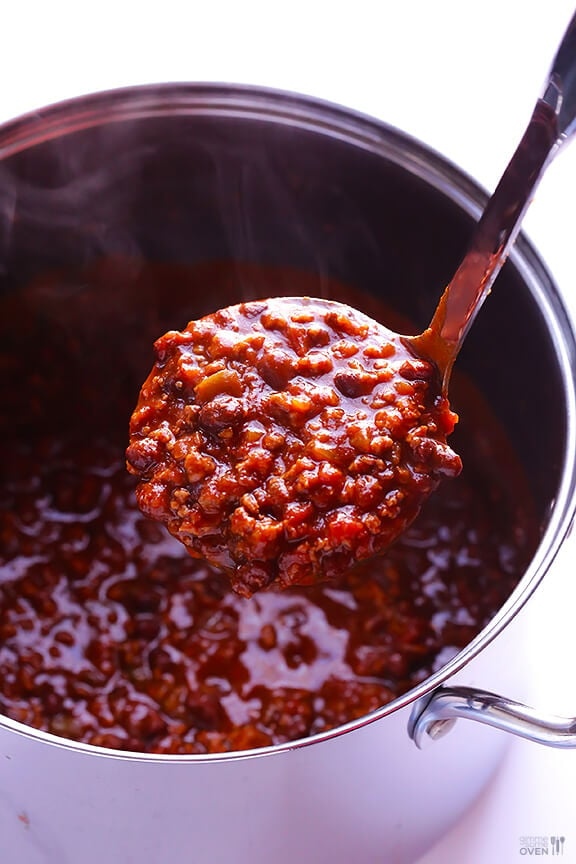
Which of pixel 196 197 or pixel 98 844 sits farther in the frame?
pixel 196 197

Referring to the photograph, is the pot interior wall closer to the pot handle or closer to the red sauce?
the red sauce

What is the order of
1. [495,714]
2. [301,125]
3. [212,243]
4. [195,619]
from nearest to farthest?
1. [495,714]
2. [301,125]
3. [195,619]
4. [212,243]

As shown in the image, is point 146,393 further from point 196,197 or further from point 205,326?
point 196,197

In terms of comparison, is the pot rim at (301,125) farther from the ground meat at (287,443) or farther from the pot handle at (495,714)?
the pot handle at (495,714)

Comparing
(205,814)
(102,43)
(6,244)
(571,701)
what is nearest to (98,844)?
(205,814)

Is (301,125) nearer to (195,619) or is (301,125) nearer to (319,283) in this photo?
(319,283)

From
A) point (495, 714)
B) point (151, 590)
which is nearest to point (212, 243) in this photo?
point (151, 590)

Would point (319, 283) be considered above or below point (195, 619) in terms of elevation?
above

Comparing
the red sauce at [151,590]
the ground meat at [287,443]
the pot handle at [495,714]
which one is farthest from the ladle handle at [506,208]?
the red sauce at [151,590]
